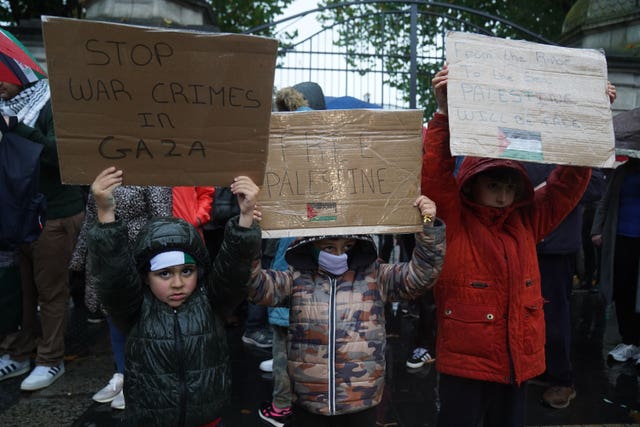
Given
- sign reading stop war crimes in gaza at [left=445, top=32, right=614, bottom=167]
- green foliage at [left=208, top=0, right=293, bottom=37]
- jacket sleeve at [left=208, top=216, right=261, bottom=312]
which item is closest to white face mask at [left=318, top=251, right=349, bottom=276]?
jacket sleeve at [left=208, top=216, right=261, bottom=312]

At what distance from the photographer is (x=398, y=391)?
12.8 ft

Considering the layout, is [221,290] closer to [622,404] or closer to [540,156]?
[540,156]

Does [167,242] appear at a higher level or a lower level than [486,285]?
→ higher

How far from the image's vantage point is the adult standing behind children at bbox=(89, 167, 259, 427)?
2.08m

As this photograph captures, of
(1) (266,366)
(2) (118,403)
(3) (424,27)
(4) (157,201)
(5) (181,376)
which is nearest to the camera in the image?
(5) (181,376)

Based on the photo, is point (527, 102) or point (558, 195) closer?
point (527, 102)

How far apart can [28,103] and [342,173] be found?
236cm

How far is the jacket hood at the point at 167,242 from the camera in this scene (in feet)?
7.26

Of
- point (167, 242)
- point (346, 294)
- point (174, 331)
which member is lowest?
point (174, 331)

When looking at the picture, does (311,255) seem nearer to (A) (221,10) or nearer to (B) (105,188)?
(B) (105,188)

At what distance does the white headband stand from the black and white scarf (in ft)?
5.95

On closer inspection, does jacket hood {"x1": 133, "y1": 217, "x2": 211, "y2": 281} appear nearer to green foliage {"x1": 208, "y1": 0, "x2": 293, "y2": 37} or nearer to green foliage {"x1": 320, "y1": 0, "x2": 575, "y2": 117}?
green foliage {"x1": 320, "y1": 0, "x2": 575, "y2": 117}

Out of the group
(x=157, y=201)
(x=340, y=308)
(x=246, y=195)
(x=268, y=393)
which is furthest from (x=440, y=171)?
(x=268, y=393)

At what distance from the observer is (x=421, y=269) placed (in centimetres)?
228
